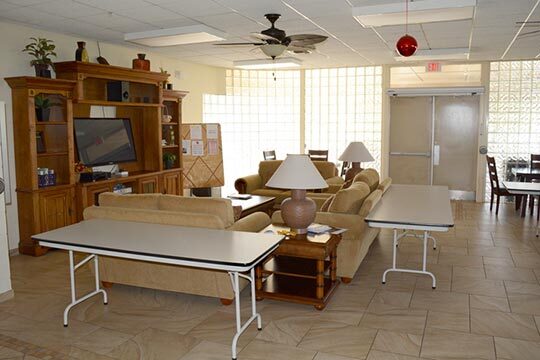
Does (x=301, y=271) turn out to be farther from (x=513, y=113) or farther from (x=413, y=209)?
(x=513, y=113)

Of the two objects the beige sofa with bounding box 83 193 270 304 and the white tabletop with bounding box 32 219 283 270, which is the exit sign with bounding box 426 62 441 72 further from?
the white tabletop with bounding box 32 219 283 270

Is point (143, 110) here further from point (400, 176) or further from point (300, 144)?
point (400, 176)

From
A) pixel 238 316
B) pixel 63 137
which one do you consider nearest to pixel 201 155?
pixel 63 137

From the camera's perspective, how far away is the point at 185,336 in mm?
3617

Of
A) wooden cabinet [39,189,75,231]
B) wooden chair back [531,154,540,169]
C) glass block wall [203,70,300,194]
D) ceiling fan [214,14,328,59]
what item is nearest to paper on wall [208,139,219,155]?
glass block wall [203,70,300,194]

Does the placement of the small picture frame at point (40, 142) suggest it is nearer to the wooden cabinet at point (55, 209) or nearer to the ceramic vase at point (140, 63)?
the wooden cabinet at point (55, 209)

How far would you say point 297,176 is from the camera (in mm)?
4059

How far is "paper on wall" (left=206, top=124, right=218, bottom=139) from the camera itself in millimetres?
8633

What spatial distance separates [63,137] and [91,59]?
→ 1.26 m

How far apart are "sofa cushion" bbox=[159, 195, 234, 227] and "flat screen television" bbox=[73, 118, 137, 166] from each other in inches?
106

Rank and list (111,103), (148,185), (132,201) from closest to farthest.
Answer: (132,201), (111,103), (148,185)

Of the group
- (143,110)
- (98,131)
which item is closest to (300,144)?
(143,110)

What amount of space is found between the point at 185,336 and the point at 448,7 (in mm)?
3722

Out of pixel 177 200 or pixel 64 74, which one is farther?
pixel 64 74
